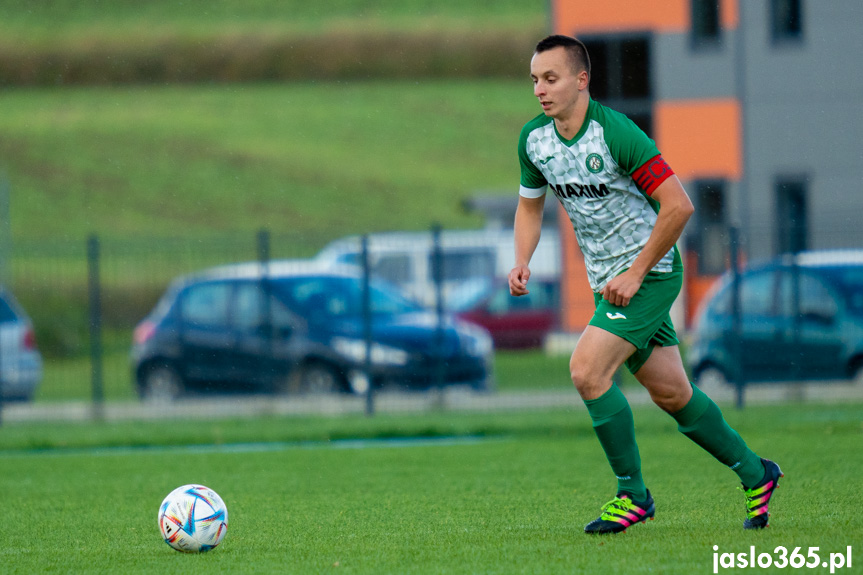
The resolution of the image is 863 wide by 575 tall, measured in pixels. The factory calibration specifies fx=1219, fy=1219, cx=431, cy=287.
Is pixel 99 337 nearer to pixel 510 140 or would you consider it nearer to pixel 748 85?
pixel 748 85

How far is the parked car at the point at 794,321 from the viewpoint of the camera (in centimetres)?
1321

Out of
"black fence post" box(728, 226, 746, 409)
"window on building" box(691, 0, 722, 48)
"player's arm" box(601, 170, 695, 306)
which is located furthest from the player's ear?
"window on building" box(691, 0, 722, 48)

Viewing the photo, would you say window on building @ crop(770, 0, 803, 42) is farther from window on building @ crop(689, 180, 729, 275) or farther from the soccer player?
the soccer player

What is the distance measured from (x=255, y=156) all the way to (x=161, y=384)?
44.2m

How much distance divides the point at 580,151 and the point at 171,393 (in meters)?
10.1

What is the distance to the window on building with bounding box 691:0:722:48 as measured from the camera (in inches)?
909

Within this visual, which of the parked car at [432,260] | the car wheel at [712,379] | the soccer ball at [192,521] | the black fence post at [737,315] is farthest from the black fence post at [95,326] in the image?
the soccer ball at [192,521]

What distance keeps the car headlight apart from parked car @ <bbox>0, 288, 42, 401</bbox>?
372 cm

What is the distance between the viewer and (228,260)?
49.4 ft

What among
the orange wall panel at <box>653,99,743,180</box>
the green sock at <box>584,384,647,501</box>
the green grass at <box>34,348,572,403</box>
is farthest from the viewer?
the orange wall panel at <box>653,99,743,180</box>

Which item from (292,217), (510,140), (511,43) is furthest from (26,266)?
(511,43)

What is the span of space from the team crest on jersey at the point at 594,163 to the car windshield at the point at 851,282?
8788 mm

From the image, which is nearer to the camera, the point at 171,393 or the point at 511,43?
the point at 171,393

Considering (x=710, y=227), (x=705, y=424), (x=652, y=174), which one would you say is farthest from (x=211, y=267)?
(x=652, y=174)
